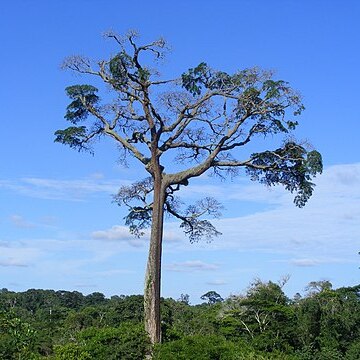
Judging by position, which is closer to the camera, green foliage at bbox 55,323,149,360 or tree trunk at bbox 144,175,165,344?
green foliage at bbox 55,323,149,360

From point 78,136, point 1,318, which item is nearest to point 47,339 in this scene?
point 78,136

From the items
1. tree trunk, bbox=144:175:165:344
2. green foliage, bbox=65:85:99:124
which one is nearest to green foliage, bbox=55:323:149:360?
tree trunk, bbox=144:175:165:344

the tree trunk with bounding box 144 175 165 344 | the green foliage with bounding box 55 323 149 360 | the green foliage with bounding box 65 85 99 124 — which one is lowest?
the green foliage with bounding box 55 323 149 360

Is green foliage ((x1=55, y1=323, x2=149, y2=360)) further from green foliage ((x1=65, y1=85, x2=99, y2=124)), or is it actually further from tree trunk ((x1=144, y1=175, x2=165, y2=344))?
green foliage ((x1=65, y1=85, x2=99, y2=124))

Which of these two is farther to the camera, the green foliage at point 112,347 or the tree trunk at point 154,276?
the tree trunk at point 154,276

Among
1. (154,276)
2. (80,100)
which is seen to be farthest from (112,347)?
(80,100)

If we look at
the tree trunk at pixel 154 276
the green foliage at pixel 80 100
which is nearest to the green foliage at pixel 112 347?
the tree trunk at pixel 154 276

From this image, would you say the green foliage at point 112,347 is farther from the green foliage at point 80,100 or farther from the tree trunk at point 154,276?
the green foliage at point 80,100

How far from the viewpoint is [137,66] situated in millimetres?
16016

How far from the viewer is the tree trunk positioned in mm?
14961

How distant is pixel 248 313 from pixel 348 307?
510cm

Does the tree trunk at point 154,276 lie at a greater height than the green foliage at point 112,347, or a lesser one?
greater

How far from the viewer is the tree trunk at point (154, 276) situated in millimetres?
14961

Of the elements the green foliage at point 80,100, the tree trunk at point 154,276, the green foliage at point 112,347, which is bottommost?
the green foliage at point 112,347
